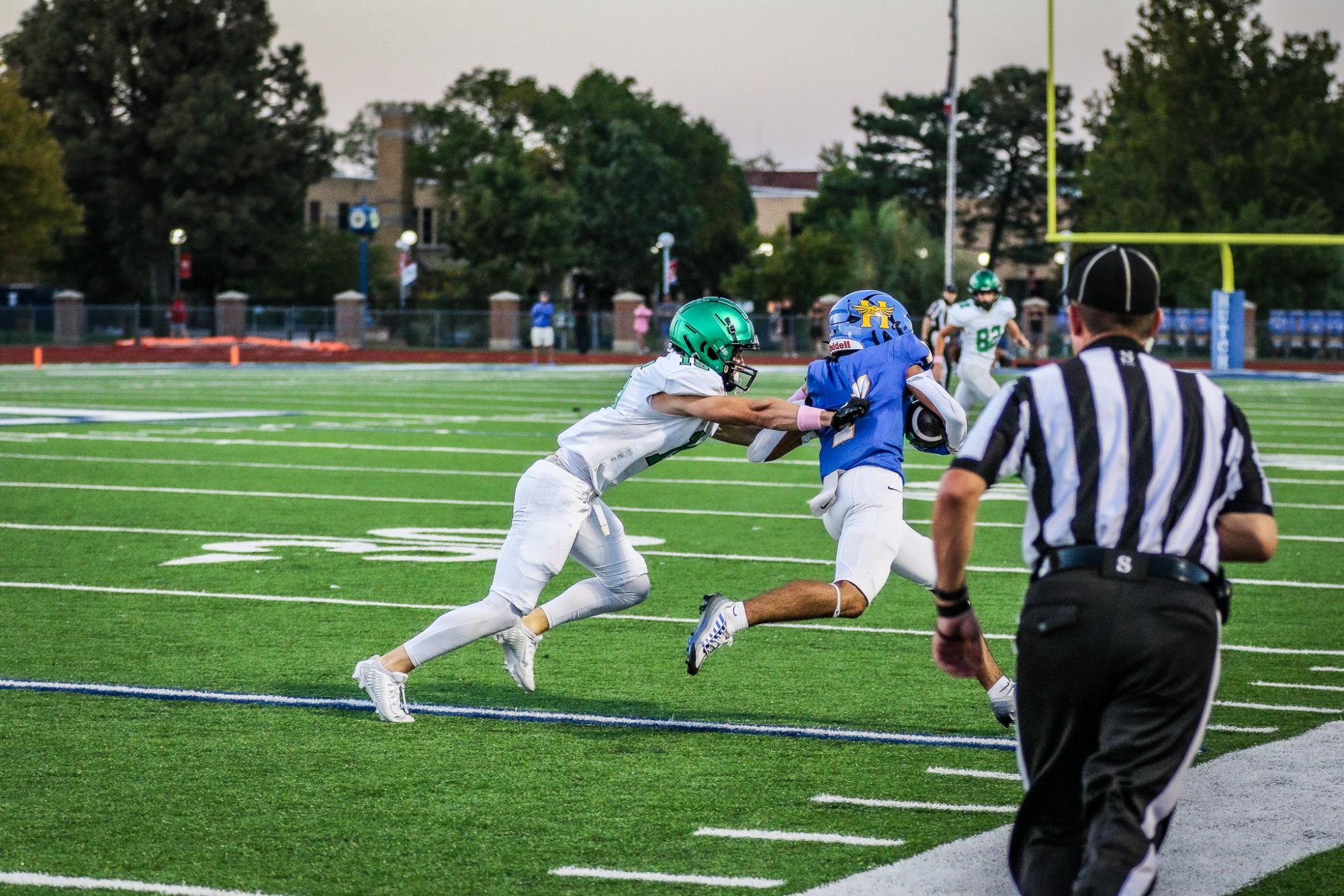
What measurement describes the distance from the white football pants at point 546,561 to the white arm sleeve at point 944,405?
127 cm

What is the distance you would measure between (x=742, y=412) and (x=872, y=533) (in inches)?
27.5

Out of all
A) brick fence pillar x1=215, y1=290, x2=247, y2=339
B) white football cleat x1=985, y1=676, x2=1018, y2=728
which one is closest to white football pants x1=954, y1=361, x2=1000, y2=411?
white football cleat x1=985, y1=676, x2=1018, y2=728

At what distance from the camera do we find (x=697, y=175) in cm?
8744

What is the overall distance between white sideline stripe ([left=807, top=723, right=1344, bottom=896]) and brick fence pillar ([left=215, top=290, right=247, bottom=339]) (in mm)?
51766

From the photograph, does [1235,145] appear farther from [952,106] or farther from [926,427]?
[926,427]

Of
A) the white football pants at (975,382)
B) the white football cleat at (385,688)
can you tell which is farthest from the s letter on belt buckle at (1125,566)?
the white football pants at (975,382)

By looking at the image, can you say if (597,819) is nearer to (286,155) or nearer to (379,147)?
(286,155)

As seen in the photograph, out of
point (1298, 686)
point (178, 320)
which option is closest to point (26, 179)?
point (178, 320)

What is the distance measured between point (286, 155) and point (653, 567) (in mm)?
61737

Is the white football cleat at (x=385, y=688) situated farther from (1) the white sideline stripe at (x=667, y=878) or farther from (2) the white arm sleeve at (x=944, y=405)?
(2) the white arm sleeve at (x=944, y=405)

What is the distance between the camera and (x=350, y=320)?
180ft

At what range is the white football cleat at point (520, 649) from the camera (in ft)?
22.2

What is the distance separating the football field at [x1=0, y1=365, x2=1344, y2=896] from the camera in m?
4.92

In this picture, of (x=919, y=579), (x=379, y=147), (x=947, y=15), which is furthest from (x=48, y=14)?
(x=919, y=579)
